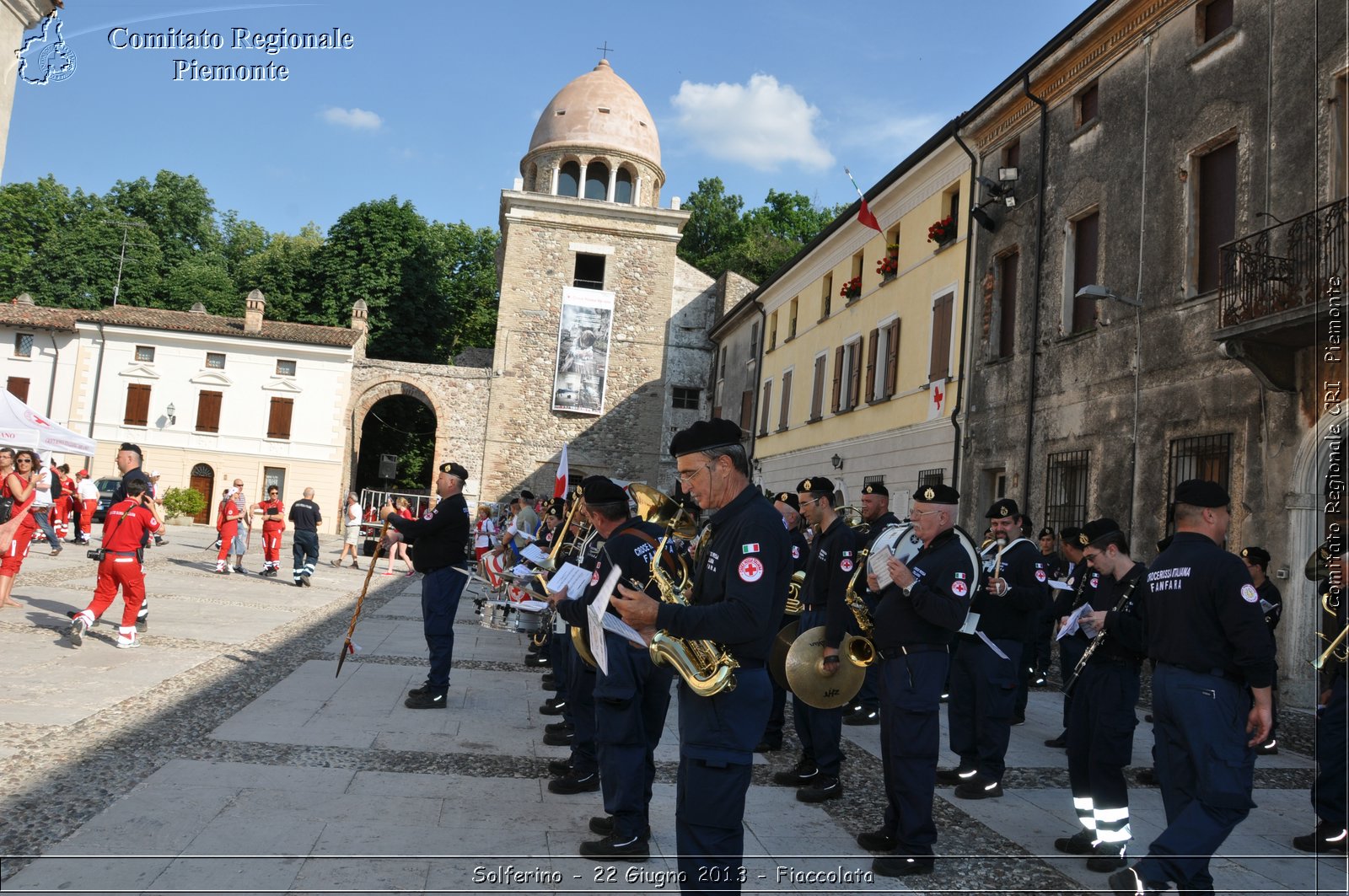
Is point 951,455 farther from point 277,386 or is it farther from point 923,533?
point 277,386

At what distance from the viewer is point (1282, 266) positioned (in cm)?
1090

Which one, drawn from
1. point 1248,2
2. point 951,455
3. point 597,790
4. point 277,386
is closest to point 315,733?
point 597,790

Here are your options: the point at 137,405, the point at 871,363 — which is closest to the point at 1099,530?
the point at 871,363

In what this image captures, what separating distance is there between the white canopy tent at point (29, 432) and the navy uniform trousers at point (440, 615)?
11.8 metres

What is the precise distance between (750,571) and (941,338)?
18131mm

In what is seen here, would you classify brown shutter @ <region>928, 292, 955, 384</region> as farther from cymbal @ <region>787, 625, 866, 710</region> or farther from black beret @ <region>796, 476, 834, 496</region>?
cymbal @ <region>787, 625, 866, 710</region>

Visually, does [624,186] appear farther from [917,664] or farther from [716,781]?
[716,781]

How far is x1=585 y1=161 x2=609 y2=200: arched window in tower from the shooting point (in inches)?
1799

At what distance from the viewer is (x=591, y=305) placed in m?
43.7

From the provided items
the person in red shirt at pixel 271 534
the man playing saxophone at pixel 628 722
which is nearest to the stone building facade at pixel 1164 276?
the man playing saxophone at pixel 628 722

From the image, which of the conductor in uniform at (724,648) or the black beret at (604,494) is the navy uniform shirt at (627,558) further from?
the conductor in uniform at (724,648)

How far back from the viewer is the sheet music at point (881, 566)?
552 cm

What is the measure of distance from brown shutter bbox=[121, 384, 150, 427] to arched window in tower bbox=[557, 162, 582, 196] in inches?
807

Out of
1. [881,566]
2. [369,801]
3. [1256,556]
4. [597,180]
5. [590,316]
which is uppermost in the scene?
[597,180]
